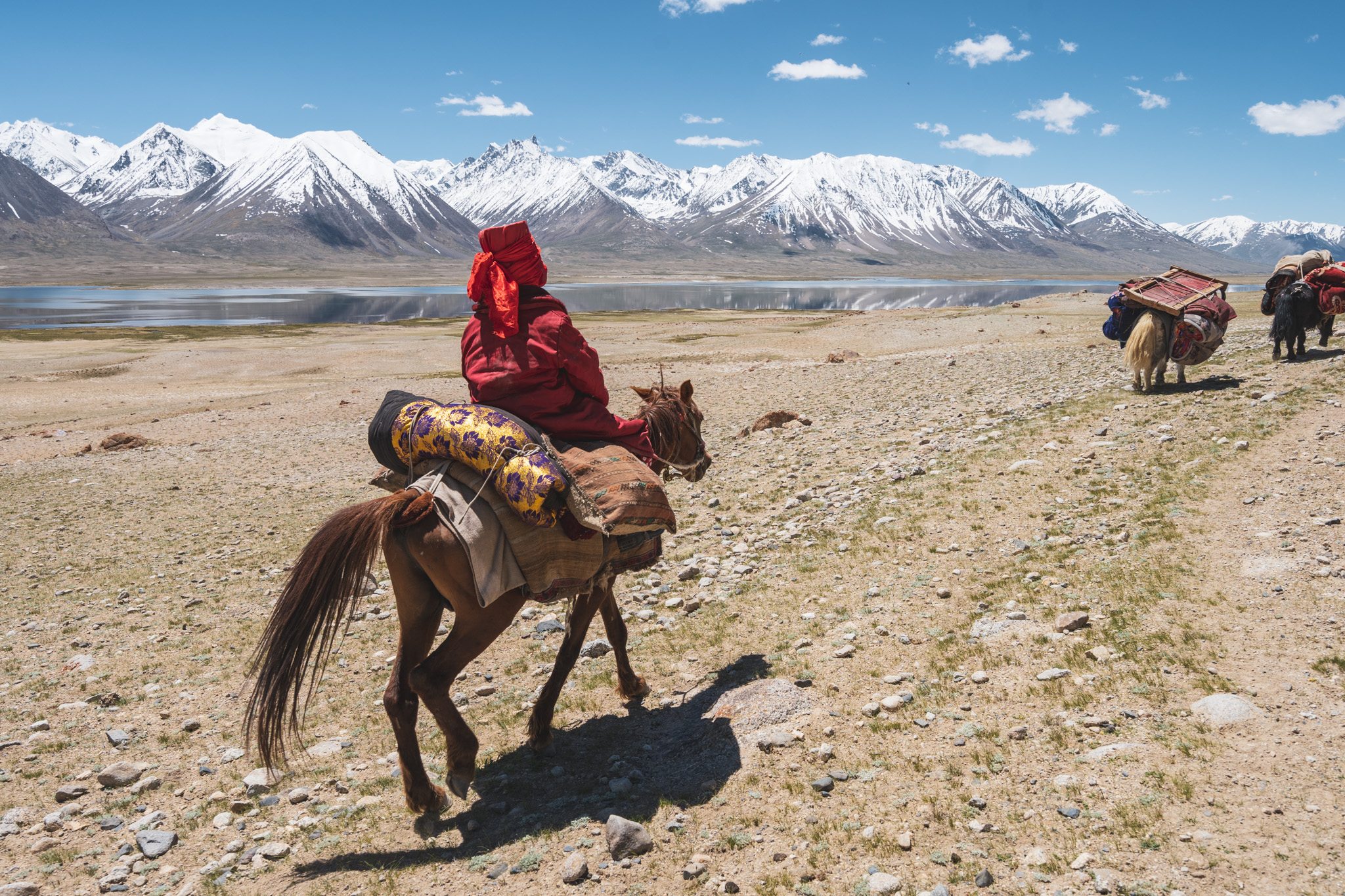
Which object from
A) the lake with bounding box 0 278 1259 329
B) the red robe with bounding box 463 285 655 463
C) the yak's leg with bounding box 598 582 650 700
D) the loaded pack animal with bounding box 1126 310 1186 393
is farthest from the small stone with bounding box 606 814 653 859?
the lake with bounding box 0 278 1259 329

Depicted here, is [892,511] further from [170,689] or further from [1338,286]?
[1338,286]

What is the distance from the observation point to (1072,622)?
6.24m

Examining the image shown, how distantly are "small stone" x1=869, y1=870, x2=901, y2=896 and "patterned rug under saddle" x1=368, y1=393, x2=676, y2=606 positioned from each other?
286 centimetres

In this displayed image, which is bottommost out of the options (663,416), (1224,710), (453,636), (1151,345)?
(1224,710)

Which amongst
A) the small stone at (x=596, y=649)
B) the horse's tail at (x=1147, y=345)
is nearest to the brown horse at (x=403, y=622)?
the small stone at (x=596, y=649)

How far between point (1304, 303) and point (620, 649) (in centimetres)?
1641

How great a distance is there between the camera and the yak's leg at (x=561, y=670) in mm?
6262

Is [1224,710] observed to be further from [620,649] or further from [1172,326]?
[1172,326]

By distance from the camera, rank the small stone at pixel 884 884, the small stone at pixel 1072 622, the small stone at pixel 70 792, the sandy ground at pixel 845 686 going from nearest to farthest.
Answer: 1. the small stone at pixel 884 884
2. the sandy ground at pixel 845 686
3. the small stone at pixel 70 792
4. the small stone at pixel 1072 622

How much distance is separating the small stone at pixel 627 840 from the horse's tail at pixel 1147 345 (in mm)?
13430

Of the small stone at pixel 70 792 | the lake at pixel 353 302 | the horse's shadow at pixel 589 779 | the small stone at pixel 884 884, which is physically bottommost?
the small stone at pixel 70 792

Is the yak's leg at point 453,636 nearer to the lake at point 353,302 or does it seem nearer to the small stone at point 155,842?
the small stone at point 155,842

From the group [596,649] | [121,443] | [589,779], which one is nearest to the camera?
[589,779]

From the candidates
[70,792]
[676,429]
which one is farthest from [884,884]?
[70,792]
